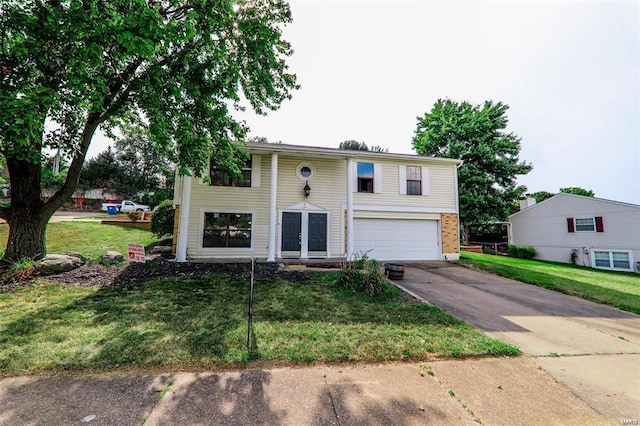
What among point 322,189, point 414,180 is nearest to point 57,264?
point 322,189

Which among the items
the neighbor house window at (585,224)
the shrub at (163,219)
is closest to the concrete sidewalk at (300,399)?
the shrub at (163,219)

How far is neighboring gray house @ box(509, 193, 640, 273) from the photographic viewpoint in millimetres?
13555

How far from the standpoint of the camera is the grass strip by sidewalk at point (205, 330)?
10.1 ft

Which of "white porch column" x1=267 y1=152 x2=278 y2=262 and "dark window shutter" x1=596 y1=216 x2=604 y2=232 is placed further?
"dark window shutter" x1=596 y1=216 x2=604 y2=232

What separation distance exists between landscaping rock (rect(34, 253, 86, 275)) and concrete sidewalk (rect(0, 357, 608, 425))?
16.3 feet

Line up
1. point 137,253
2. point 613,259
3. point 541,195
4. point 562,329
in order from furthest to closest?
point 541,195
point 613,259
point 137,253
point 562,329

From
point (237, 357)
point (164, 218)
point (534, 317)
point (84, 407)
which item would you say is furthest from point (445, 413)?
point (164, 218)

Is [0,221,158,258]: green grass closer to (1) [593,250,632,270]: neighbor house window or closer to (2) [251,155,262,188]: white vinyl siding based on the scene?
(2) [251,155,262,188]: white vinyl siding

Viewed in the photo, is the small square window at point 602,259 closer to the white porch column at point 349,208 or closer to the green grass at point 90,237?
the white porch column at point 349,208

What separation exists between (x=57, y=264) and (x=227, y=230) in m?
4.96

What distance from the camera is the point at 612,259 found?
1413cm

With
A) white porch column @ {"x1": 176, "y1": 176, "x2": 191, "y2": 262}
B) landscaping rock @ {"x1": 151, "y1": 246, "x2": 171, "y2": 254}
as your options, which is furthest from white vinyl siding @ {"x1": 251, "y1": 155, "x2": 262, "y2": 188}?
landscaping rock @ {"x1": 151, "y1": 246, "x2": 171, "y2": 254}

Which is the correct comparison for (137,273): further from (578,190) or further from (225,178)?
(578,190)

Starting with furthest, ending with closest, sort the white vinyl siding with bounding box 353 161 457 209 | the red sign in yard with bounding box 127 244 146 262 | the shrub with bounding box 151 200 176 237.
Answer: the white vinyl siding with bounding box 353 161 457 209
the shrub with bounding box 151 200 176 237
the red sign in yard with bounding box 127 244 146 262
